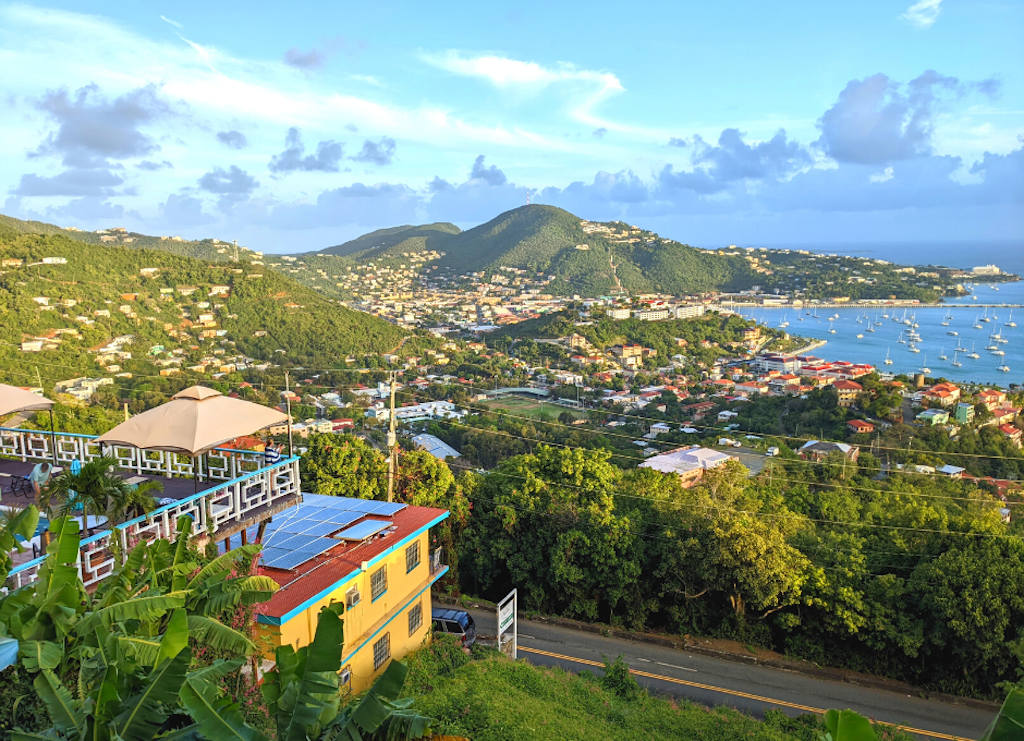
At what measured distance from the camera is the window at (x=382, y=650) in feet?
27.2

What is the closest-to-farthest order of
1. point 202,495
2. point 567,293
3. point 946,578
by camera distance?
point 202,495
point 946,578
point 567,293

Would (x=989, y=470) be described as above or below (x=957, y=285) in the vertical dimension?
below

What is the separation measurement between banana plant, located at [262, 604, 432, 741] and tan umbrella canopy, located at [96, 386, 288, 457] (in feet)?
10.8

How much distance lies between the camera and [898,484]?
55.5ft

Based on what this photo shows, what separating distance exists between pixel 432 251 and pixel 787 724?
127m

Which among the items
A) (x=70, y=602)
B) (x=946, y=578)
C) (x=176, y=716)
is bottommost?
(x=946, y=578)

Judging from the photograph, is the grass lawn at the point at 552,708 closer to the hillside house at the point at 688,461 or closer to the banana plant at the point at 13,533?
the banana plant at the point at 13,533

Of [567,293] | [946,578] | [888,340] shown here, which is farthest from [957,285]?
[946,578]

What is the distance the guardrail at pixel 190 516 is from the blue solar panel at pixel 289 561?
700 mm

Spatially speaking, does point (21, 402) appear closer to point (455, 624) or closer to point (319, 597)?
point (319, 597)

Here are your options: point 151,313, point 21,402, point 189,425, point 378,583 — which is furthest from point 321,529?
point 151,313

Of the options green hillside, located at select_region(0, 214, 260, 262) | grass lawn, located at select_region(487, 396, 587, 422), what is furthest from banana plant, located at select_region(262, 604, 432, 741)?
green hillside, located at select_region(0, 214, 260, 262)

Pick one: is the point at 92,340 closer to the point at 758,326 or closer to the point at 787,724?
the point at 787,724

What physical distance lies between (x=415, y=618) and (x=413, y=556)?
96cm
